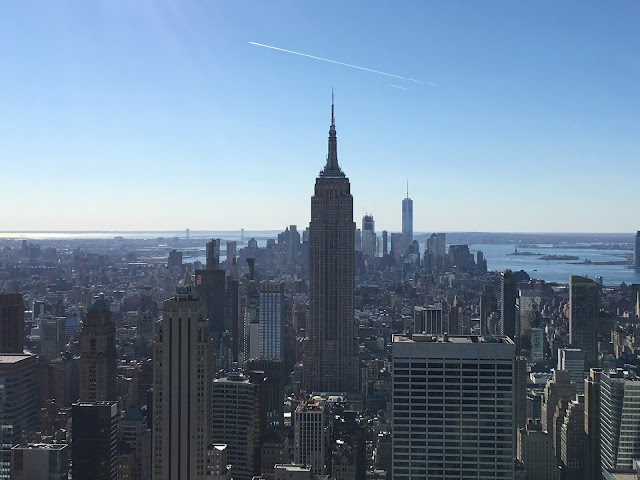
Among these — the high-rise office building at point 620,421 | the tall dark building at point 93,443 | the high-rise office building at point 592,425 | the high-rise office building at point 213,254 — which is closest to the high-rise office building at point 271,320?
the high-rise office building at point 213,254

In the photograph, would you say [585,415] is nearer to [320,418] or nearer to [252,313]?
[320,418]

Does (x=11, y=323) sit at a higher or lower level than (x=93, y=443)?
higher

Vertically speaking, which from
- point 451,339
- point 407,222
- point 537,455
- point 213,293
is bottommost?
point 537,455

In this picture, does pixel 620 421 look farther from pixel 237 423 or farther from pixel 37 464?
pixel 37 464

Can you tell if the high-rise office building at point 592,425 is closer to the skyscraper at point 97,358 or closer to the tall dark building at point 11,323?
the skyscraper at point 97,358

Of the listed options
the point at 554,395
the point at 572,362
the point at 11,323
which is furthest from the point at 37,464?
the point at 572,362

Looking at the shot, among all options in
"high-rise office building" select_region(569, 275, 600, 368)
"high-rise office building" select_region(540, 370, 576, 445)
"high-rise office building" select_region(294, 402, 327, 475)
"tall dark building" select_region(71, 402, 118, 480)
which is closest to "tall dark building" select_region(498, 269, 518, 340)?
"high-rise office building" select_region(569, 275, 600, 368)

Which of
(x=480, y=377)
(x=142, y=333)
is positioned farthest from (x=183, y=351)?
(x=142, y=333)
